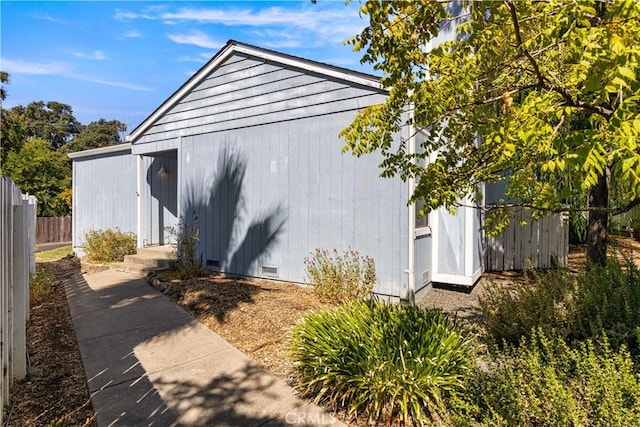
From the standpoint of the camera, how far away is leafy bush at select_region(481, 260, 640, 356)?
122 inches

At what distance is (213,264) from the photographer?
833 cm

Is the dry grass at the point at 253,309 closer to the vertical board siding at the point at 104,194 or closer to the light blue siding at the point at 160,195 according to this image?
the light blue siding at the point at 160,195

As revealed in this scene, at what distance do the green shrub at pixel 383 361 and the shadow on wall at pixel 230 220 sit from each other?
391cm

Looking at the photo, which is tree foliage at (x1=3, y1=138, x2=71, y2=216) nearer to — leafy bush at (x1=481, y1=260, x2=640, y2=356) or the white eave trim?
the white eave trim

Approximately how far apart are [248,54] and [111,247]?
6925 mm

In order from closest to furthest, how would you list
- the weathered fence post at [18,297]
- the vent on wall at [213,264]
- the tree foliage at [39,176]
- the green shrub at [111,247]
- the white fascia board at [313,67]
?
1. the weathered fence post at [18,297]
2. the white fascia board at [313,67]
3. the vent on wall at [213,264]
4. the green shrub at [111,247]
5. the tree foliage at [39,176]

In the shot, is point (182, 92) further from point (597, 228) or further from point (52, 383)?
point (597, 228)

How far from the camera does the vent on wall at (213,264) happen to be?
8258 millimetres

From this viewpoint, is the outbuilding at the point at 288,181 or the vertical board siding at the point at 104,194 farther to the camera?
the vertical board siding at the point at 104,194

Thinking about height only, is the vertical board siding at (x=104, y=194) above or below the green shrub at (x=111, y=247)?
above

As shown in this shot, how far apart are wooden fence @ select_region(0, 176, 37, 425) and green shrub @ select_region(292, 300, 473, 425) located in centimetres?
235

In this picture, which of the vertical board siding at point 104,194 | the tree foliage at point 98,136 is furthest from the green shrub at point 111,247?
the tree foliage at point 98,136

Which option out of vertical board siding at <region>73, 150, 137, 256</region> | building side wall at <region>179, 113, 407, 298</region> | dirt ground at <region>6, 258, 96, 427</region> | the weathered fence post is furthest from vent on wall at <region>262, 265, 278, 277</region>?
vertical board siding at <region>73, 150, 137, 256</region>

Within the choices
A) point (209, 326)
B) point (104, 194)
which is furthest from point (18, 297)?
point (104, 194)
